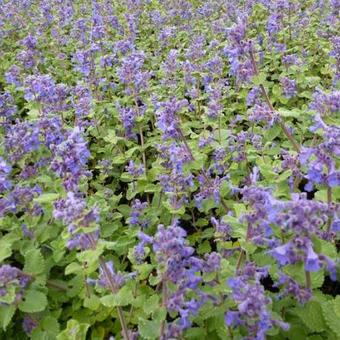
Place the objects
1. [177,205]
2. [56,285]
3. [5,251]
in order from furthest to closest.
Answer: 1. [177,205]
2. [56,285]
3. [5,251]

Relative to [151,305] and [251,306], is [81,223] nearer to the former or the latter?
[151,305]

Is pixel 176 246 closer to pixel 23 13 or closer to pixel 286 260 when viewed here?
pixel 286 260

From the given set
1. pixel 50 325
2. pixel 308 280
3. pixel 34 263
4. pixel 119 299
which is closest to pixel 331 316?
pixel 308 280

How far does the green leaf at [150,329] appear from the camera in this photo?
8.73 ft

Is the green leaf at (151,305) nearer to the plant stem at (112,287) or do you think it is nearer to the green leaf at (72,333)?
the plant stem at (112,287)

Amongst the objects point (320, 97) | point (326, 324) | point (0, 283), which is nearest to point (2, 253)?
point (0, 283)

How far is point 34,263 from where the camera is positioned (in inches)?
126

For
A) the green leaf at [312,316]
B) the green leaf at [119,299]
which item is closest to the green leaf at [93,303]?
the green leaf at [119,299]

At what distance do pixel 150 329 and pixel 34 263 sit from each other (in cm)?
95

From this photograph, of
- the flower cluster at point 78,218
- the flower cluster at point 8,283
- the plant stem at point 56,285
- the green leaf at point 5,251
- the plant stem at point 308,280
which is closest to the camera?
the flower cluster at point 78,218

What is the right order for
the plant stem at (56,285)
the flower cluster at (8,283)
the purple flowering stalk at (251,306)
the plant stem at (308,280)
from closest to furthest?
1. the purple flowering stalk at (251,306)
2. the plant stem at (308,280)
3. the flower cluster at (8,283)
4. the plant stem at (56,285)

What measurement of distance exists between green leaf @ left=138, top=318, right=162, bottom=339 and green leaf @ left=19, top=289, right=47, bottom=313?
0.65m

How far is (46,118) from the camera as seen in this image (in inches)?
161

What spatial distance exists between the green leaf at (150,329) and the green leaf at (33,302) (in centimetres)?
65
